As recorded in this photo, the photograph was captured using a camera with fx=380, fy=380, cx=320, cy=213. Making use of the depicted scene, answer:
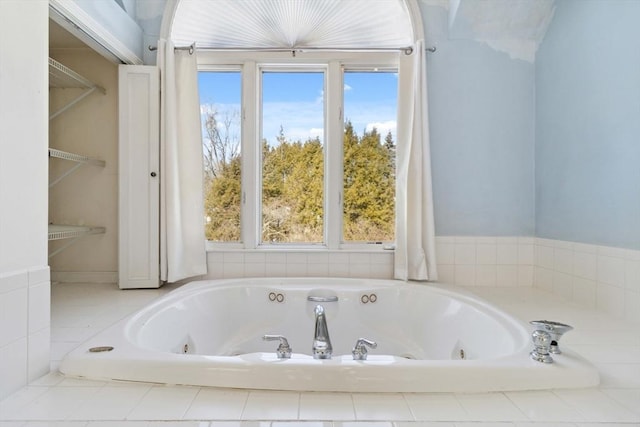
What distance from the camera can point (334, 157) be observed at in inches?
99.0

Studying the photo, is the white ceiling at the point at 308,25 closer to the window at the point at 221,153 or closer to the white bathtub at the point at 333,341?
the window at the point at 221,153

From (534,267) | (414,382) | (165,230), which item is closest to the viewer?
(414,382)

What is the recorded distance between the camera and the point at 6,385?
1005 mm

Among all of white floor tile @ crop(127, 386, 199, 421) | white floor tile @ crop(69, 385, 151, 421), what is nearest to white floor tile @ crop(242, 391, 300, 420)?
white floor tile @ crop(127, 386, 199, 421)

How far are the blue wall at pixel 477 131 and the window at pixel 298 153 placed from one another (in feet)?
1.03

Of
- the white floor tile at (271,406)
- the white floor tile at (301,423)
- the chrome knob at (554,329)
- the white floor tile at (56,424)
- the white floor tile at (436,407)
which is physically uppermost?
the chrome knob at (554,329)

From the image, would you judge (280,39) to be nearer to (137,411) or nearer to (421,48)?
(421,48)

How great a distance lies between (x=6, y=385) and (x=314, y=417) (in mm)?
821

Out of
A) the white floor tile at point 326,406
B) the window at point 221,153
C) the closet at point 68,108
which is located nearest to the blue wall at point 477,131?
the window at point 221,153

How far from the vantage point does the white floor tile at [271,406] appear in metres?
0.92

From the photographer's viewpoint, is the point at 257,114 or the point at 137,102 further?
the point at 257,114

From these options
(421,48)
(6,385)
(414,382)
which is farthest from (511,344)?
(421,48)

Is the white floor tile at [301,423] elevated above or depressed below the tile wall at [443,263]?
below

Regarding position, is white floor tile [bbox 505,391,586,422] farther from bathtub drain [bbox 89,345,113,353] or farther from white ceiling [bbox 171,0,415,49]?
white ceiling [bbox 171,0,415,49]
